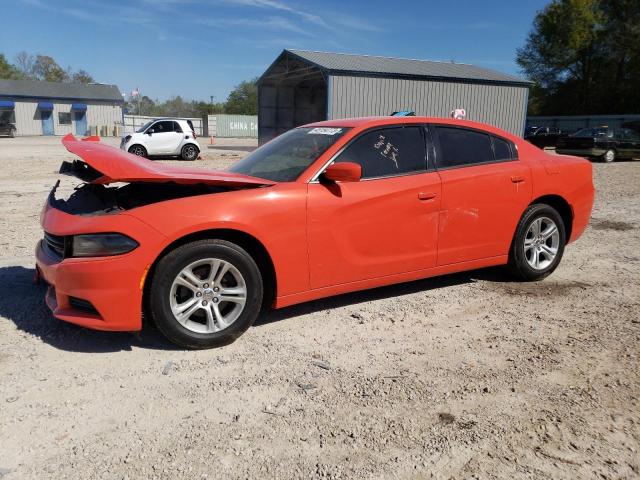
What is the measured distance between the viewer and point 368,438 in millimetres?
2520

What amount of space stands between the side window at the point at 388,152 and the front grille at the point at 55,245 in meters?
1.98

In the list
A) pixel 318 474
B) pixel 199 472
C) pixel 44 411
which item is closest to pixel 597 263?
pixel 318 474

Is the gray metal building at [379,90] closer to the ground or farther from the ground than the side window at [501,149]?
farther from the ground

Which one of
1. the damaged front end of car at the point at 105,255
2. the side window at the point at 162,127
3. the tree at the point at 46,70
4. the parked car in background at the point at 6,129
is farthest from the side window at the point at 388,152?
the tree at the point at 46,70

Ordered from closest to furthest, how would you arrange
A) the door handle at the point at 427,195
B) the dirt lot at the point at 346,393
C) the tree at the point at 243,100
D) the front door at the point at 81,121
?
1. the dirt lot at the point at 346,393
2. the door handle at the point at 427,195
3. the front door at the point at 81,121
4. the tree at the point at 243,100

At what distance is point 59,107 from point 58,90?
2.38 metres

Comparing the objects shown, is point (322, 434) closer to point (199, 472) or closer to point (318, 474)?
point (318, 474)

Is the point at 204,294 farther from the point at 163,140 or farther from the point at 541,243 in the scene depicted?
the point at 163,140

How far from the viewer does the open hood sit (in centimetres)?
333

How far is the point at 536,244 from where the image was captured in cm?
493

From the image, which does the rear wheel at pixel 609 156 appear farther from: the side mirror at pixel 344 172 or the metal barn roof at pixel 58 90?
the metal barn roof at pixel 58 90

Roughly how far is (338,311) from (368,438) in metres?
1.72

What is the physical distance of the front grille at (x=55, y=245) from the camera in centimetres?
338

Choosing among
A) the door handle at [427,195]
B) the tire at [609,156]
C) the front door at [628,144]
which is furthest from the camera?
the front door at [628,144]
